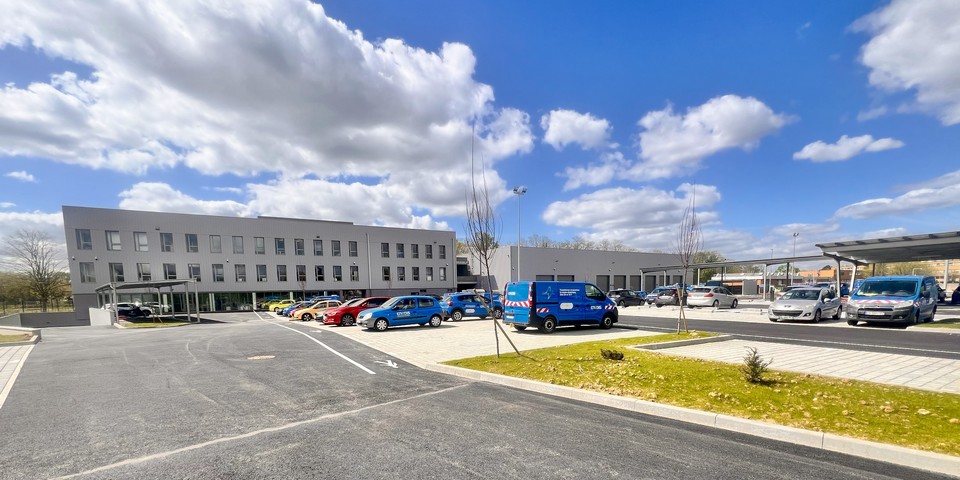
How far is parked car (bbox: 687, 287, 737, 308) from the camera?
87.8 ft

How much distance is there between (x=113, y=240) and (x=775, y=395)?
54277 millimetres

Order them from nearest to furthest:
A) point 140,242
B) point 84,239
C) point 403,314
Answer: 1. point 403,314
2. point 84,239
3. point 140,242

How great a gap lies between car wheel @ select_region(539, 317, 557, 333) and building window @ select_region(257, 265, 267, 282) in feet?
139

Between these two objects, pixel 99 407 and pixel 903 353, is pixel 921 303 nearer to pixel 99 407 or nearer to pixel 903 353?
pixel 903 353

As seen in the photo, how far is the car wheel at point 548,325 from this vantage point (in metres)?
14.7

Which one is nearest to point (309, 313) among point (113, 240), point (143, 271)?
point (143, 271)

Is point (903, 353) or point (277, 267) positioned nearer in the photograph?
point (903, 353)

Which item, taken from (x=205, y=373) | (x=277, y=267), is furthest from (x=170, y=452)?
(x=277, y=267)

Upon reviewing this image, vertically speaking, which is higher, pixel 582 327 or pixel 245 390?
pixel 245 390

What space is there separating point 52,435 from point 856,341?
1765 cm

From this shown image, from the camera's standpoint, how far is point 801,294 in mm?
17547

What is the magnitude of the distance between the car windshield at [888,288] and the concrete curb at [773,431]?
1543cm

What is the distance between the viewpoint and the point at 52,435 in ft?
15.8

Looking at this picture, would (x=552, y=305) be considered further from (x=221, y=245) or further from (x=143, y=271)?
(x=143, y=271)
